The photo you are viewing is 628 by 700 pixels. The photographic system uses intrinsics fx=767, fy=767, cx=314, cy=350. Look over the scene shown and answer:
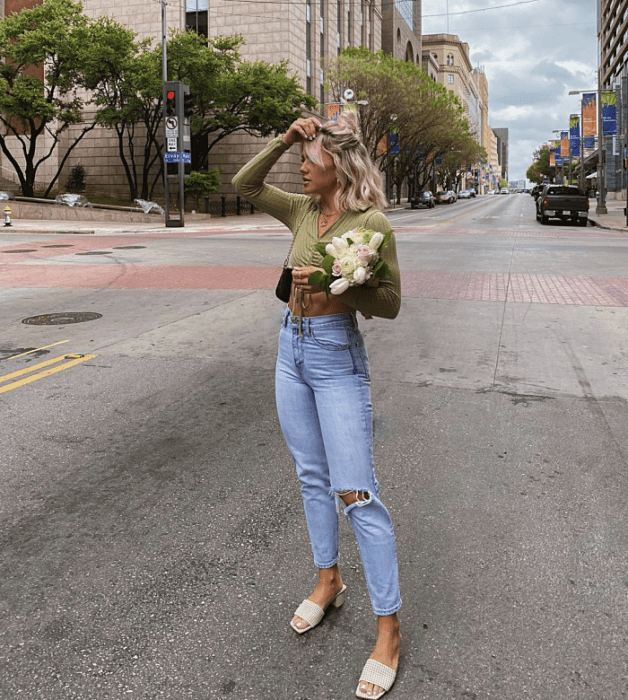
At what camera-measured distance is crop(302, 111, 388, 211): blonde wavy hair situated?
2787mm

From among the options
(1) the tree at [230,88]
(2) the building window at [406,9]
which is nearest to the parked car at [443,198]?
(2) the building window at [406,9]

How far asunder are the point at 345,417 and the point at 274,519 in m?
1.41

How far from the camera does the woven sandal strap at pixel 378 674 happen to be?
264 cm

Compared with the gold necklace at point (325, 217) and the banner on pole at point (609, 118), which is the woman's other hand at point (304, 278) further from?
the banner on pole at point (609, 118)

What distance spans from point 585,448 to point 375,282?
10.4ft

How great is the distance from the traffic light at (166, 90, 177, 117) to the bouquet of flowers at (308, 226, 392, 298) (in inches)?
1229

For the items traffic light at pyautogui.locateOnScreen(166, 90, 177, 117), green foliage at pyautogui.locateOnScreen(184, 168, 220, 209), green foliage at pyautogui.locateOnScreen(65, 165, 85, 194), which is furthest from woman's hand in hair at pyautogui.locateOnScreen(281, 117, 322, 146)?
green foliage at pyautogui.locateOnScreen(65, 165, 85, 194)

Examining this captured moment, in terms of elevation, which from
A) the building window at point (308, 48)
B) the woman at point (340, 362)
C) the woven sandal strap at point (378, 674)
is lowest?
the woven sandal strap at point (378, 674)

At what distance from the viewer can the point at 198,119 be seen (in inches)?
1745

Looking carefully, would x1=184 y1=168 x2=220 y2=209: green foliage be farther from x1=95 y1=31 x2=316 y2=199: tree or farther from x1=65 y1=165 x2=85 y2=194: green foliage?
x1=65 y1=165 x2=85 y2=194: green foliage

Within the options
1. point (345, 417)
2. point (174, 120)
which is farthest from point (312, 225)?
point (174, 120)

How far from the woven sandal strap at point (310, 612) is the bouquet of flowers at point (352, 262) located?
127 centimetres

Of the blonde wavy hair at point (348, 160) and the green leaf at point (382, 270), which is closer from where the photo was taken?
the green leaf at point (382, 270)

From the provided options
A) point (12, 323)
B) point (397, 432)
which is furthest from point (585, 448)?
point (12, 323)
